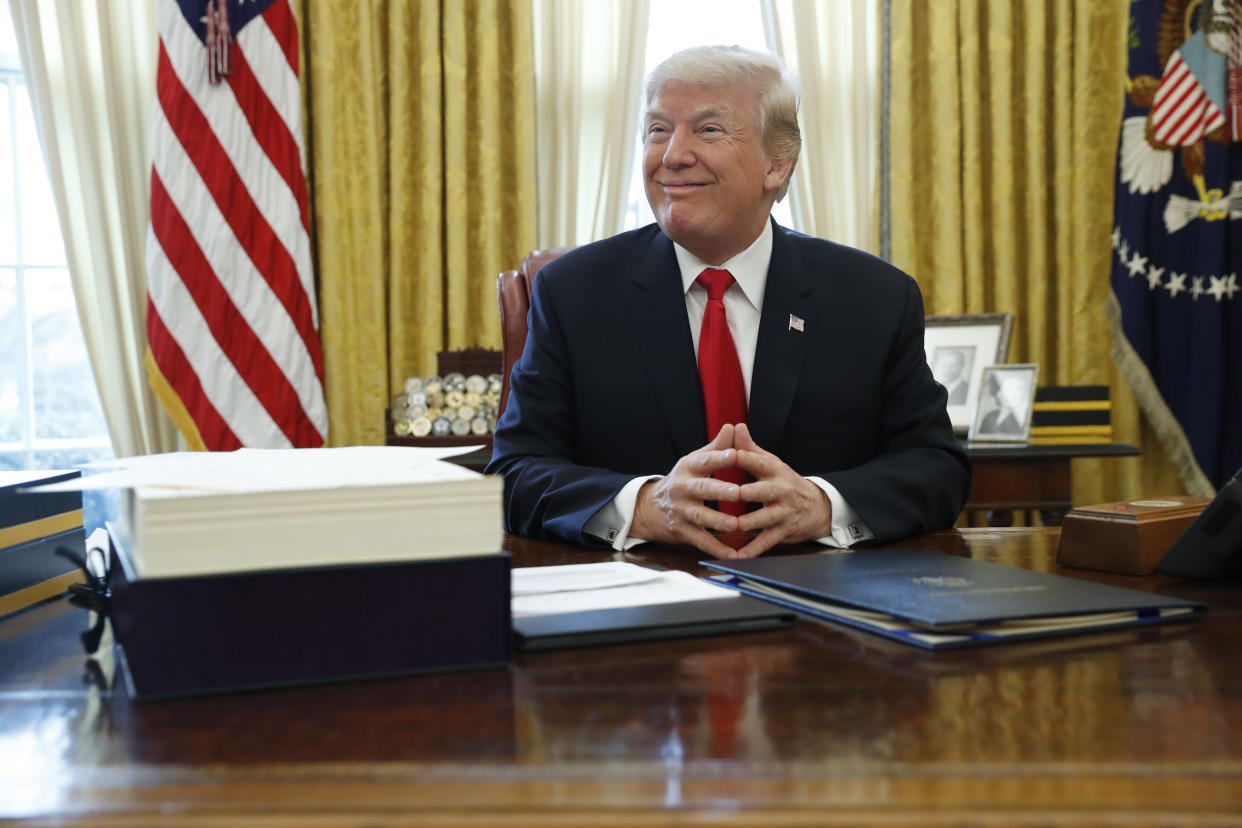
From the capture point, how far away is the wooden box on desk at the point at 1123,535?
→ 3.74 ft

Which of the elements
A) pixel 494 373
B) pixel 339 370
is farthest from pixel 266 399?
pixel 494 373

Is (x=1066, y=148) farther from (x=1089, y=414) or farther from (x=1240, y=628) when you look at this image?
(x=1240, y=628)

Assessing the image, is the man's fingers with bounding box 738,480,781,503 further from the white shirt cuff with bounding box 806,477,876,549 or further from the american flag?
the american flag

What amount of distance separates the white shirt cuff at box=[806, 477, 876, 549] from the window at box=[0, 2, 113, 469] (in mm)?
3575

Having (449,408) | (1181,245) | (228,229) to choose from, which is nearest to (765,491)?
(449,408)

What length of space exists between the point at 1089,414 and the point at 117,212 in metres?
3.53

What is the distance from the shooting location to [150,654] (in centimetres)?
67

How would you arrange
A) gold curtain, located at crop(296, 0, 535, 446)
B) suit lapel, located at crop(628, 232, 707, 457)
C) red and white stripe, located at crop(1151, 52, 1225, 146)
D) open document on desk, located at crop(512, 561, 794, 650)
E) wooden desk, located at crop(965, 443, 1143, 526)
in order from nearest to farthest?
open document on desk, located at crop(512, 561, 794, 650), suit lapel, located at crop(628, 232, 707, 457), wooden desk, located at crop(965, 443, 1143, 526), red and white stripe, located at crop(1151, 52, 1225, 146), gold curtain, located at crop(296, 0, 535, 446)

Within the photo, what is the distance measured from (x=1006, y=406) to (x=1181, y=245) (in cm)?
96

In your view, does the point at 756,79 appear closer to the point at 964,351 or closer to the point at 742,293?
the point at 742,293

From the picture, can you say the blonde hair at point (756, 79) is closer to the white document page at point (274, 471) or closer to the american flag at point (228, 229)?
the white document page at point (274, 471)

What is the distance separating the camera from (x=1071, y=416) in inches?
132

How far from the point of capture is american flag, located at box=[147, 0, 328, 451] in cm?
356

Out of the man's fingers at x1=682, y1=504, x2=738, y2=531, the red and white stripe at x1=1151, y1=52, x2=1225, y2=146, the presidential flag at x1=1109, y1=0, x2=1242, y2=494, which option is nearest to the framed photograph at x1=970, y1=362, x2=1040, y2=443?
the presidential flag at x1=1109, y1=0, x2=1242, y2=494
